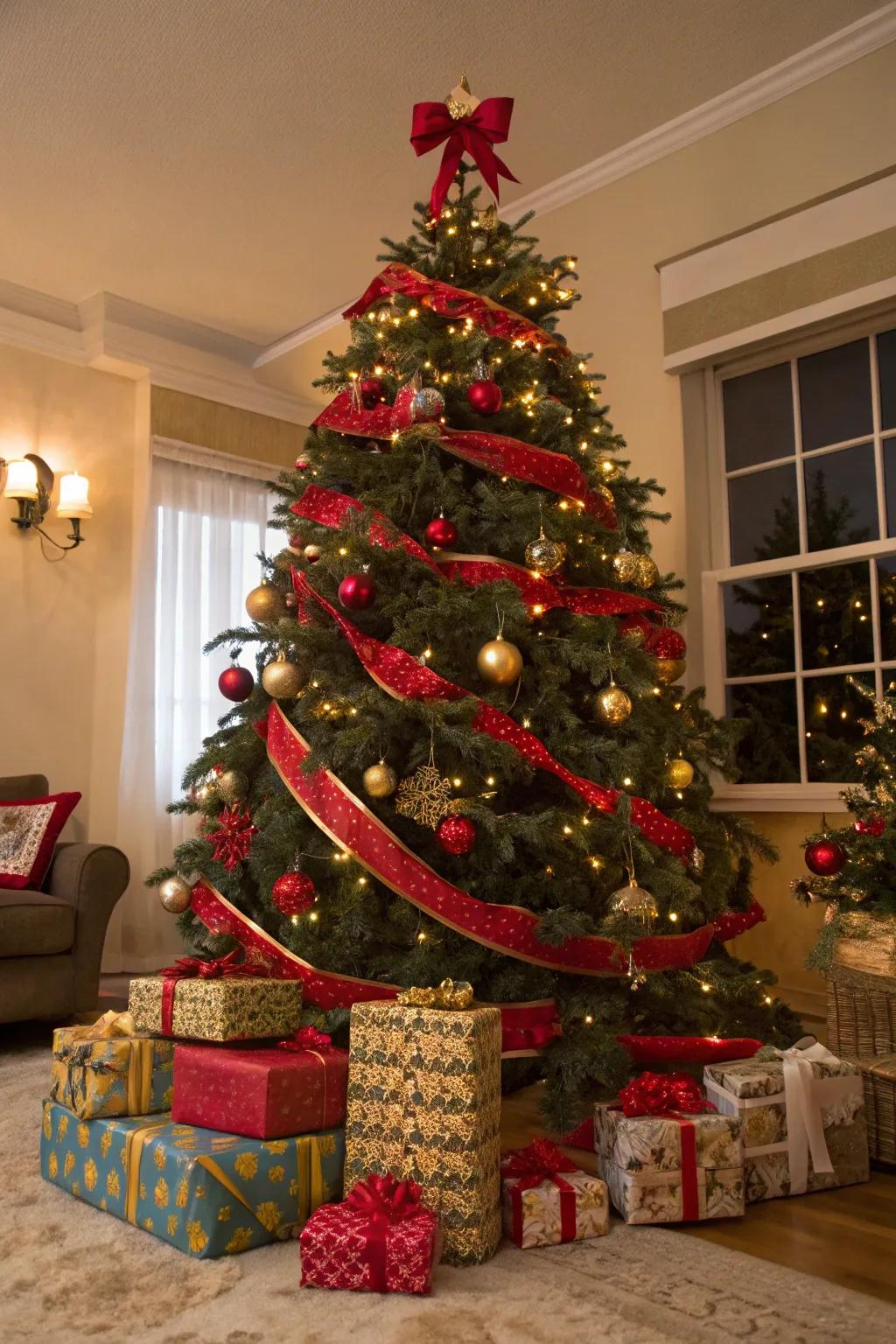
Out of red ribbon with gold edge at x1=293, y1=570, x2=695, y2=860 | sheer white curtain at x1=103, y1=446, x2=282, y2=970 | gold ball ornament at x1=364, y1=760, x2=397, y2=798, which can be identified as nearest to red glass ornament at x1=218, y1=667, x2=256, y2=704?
red ribbon with gold edge at x1=293, y1=570, x2=695, y2=860

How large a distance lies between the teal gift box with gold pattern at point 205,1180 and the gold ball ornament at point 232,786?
2.72 ft

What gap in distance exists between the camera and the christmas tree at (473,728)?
2.30 m

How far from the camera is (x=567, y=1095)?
2.26 metres

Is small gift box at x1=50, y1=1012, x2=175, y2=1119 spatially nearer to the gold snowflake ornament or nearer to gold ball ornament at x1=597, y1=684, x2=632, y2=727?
the gold snowflake ornament

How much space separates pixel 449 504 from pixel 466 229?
0.88 meters

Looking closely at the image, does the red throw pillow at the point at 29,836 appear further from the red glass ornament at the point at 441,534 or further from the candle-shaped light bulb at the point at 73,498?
the red glass ornament at the point at 441,534

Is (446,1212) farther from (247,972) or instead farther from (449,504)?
(449,504)

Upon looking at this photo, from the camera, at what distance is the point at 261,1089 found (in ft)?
5.95

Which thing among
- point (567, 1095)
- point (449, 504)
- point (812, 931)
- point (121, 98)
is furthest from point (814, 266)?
point (567, 1095)

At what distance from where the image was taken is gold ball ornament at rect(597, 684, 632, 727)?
2477 millimetres

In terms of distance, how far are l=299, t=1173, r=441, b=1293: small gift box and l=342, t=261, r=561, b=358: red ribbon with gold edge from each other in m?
2.06

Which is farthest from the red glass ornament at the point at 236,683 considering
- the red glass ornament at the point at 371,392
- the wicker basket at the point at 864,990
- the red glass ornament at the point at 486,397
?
the wicker basket at the point at 864,990

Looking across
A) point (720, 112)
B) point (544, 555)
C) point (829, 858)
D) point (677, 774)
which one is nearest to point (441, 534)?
point (544, 555)

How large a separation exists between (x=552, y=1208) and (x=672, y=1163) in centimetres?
24
